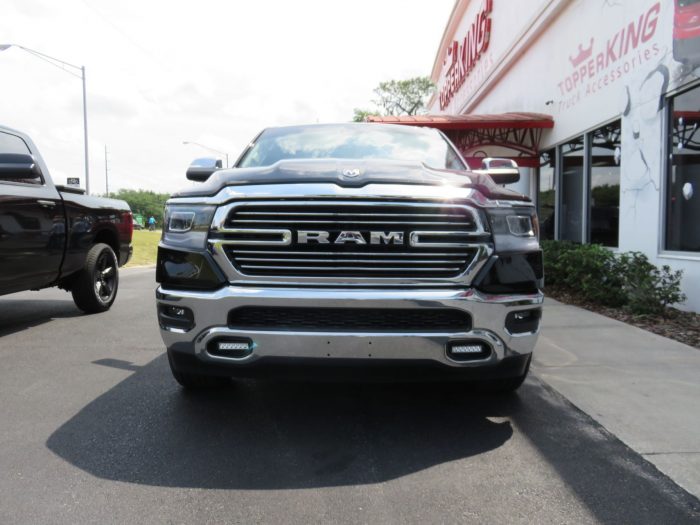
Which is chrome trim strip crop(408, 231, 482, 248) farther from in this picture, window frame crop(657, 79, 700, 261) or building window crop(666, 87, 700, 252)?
window frame crop(657, 79, 700, 261)

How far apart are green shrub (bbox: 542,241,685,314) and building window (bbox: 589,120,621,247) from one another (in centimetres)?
115

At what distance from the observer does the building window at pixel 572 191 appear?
1067 cm

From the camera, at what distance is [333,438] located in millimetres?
3045

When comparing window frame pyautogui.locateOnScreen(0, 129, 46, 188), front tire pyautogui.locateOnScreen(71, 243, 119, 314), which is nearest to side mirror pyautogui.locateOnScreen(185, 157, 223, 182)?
window frame pyautogui.locateOnScreen(0, 129, 46, 188)

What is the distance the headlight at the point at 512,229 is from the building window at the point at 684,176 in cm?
496

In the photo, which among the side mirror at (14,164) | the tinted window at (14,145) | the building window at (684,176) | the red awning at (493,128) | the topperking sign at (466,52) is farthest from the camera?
the topperking sign at (466,52)

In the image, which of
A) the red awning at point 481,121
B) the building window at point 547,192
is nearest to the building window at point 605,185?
the red awning at point 481,121

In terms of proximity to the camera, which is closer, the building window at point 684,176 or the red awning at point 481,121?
the building window at point 684,176

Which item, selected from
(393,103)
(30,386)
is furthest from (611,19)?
(393,103)

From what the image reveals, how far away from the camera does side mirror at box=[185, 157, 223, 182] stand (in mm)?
4023

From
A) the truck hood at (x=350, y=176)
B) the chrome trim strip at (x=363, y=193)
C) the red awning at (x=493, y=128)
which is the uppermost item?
the red awning at (x=493, y=128)

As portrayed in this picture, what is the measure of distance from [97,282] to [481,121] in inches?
329

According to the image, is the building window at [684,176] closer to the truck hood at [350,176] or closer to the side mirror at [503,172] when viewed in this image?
the side mirror at [503,172]

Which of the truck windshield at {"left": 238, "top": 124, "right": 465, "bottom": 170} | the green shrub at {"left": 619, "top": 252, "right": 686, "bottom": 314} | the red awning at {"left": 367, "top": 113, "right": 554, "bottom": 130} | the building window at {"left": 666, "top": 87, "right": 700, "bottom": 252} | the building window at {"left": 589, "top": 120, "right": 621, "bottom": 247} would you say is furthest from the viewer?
the red awning at {"left": 367, "top": 113, "right": 554, "bottom": 130}
